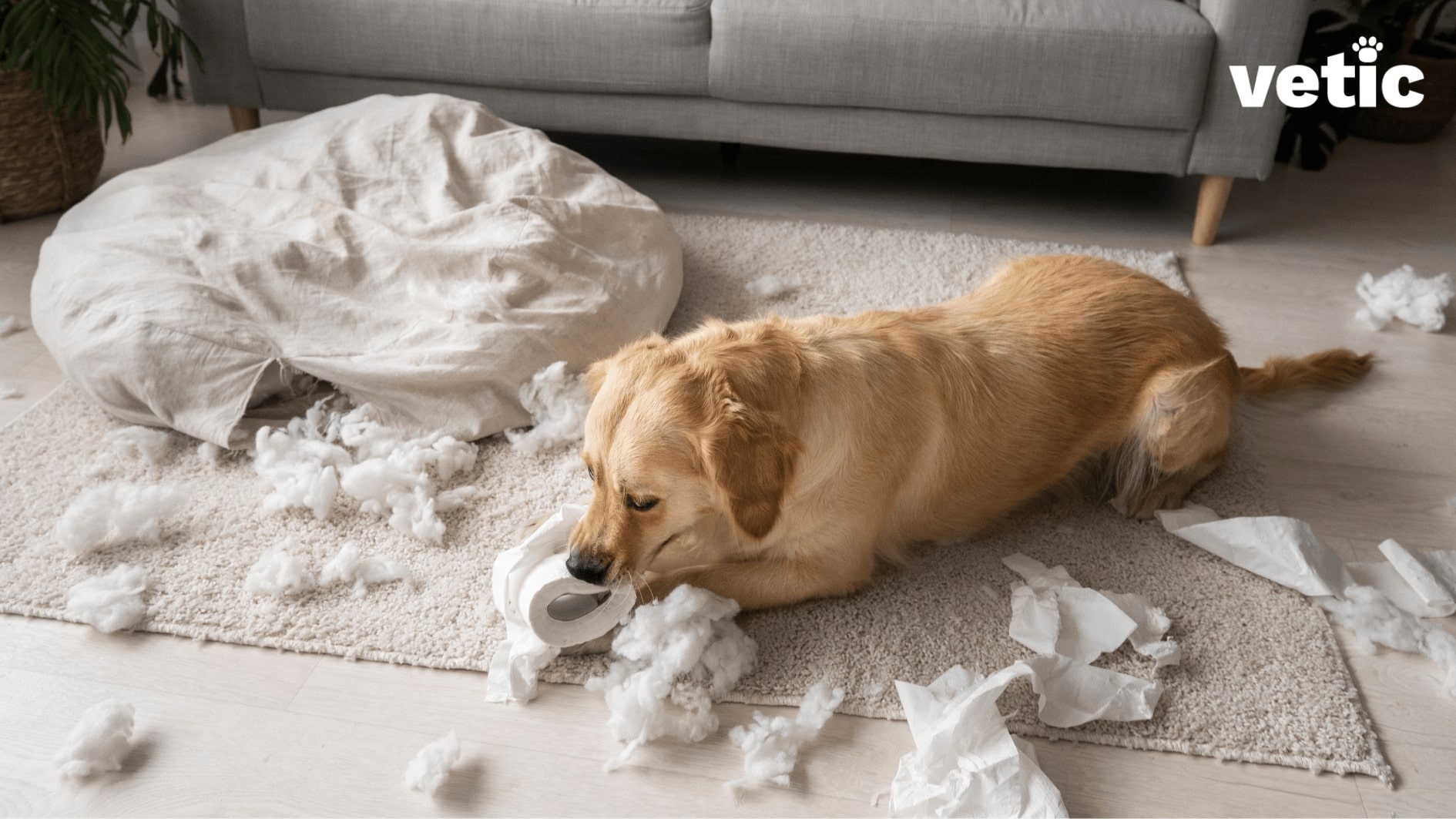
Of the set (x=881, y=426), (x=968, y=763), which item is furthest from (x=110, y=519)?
(x=968, y=763)

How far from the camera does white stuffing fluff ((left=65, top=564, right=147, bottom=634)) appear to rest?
60.8 inches

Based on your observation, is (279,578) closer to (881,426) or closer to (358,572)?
(358,572)

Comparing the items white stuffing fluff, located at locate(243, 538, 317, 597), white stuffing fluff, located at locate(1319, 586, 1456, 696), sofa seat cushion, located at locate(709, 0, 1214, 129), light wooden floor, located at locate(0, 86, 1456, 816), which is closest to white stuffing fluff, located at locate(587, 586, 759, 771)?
light wooden floor, located at locate(0, 86, 1456, 816)

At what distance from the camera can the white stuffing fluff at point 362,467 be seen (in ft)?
5.82

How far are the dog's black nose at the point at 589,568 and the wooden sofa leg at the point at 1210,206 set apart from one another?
224cm

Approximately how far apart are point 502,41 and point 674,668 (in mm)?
2067

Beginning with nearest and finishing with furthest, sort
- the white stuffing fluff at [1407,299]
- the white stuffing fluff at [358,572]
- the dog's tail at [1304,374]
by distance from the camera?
1. the white stuffing fluff at [358,572]
2. the dog's tail at [1304,374]
3. the white stuffing fluff at [1407,299]

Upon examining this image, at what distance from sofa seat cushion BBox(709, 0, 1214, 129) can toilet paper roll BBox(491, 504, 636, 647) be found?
1.70 metres

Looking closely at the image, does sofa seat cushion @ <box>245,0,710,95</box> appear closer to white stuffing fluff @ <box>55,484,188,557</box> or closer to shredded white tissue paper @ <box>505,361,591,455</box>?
shredded white tissue paper @ <box>505,361,591,455</box>

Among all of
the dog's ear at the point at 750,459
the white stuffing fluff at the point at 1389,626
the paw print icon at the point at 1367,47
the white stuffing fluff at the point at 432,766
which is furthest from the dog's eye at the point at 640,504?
the paw print icon at the point at 1367,47

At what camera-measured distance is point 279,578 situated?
63.6 inches

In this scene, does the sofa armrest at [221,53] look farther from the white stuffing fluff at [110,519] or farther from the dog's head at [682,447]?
the dog's head at [682,447]

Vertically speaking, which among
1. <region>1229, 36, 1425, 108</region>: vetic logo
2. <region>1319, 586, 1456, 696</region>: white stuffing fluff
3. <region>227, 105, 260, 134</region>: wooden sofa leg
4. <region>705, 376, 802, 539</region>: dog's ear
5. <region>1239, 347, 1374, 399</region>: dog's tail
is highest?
<region>1229, 36, 1425, 108</region>: vetic logo

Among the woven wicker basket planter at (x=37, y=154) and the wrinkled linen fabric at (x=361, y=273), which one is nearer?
the wrinkled linen fabric at (x=361, y=273)
